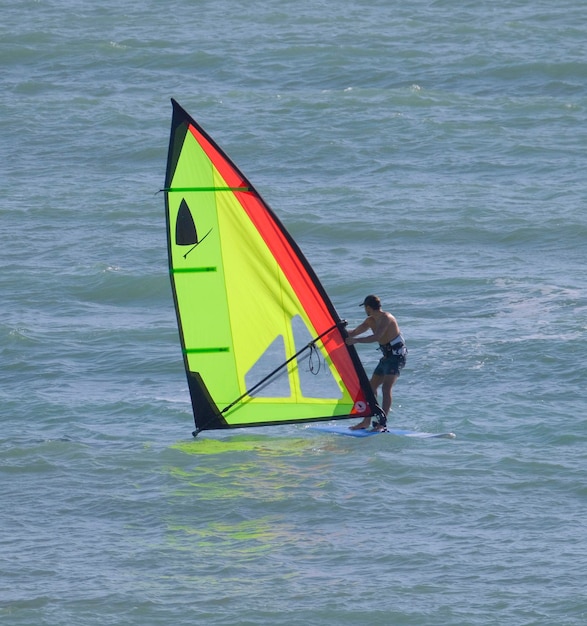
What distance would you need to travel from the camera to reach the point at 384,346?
12.8 meters

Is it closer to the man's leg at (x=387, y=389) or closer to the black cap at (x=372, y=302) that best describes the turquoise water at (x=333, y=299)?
the man's leg at (x=387, y=389)

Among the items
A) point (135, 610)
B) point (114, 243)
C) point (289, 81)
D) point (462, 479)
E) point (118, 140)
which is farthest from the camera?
point (289, 81)

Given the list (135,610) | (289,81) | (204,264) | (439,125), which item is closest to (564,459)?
(204,264)

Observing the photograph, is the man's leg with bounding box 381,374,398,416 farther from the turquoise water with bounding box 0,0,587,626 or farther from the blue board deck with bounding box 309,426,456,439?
the turquoise water with bounding box 0,0,587,626

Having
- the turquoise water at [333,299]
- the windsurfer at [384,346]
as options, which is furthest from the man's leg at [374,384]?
the turquoise water at [333,299]

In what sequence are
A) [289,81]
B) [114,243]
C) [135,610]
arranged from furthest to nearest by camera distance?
[289,81] → [114,243] → [135,610]

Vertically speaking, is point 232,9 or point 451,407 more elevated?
point 232,9

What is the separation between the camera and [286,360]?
12.5 meters

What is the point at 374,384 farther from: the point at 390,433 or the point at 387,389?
the point at 390,433

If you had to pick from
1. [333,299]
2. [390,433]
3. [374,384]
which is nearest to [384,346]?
[374,384]

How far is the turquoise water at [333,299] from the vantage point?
1022 cm

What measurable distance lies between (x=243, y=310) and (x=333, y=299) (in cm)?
672

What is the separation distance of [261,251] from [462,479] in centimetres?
278

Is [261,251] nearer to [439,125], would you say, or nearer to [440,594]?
[440,594]
